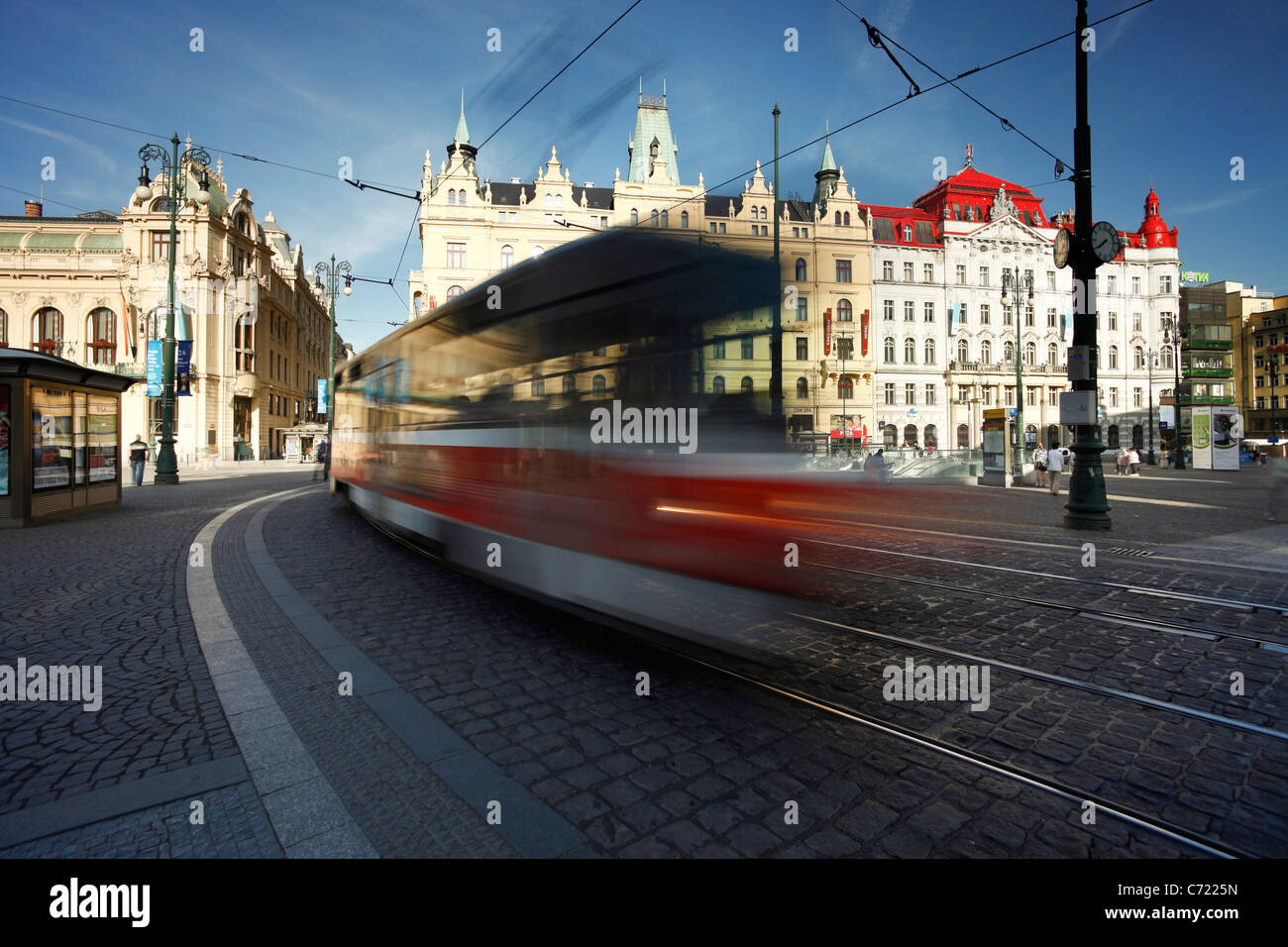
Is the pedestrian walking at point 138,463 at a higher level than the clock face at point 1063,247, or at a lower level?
lower

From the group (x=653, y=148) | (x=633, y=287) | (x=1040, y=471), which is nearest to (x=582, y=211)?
(x=653, y=148)

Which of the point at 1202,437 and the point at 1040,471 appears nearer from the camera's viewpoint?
the point at 1040,471

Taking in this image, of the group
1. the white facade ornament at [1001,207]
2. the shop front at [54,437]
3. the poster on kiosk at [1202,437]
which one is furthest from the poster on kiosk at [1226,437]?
the shop front at [54,437]

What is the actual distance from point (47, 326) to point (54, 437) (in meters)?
51.2

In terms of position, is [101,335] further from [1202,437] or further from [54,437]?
[1202,437]

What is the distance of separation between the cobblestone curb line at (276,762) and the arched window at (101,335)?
5749 cm

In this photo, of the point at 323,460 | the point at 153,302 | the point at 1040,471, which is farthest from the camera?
the point at 153,302

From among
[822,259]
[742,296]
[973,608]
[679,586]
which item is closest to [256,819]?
[679,586]

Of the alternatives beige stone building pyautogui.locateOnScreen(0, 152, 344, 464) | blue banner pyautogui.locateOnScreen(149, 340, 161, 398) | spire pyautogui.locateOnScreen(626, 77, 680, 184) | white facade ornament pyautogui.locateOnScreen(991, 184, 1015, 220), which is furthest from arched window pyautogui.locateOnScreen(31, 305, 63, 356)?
white facade ornament pyautogui.locateOnScreen(991, 184, 1015, 220)

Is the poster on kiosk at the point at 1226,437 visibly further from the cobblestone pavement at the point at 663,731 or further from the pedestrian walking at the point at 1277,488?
the cobblestone pavement at the point at 663,731

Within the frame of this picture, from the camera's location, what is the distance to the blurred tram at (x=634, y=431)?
392 cm

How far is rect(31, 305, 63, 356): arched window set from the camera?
47562mm

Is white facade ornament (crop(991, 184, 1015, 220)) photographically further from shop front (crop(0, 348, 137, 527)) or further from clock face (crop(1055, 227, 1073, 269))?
shop front (crop(0, 348, 137, 527))

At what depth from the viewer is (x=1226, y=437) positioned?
32.7 meters
